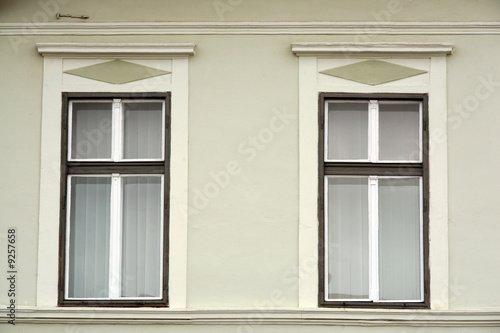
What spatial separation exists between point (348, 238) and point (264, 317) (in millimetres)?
1101

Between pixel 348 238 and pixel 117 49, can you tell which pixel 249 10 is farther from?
pixel 348 238

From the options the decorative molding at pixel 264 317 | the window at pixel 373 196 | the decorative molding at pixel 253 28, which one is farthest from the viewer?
the decorative molding at pixel 253 28

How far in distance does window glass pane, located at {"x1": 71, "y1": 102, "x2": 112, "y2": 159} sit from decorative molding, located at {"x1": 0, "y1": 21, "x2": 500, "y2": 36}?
713 millimetres

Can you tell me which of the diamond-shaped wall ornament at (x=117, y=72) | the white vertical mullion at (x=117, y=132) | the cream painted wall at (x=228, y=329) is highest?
the diamond-shaped wall ornament at (x=117, y=72)

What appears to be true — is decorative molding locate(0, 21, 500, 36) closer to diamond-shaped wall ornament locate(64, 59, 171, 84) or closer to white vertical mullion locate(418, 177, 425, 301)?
diamond-shaped wall ornament locate(64, 59, 171, 84)

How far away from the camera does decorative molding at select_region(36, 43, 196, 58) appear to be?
968cm

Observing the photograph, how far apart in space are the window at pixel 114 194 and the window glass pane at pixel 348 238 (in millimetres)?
1581

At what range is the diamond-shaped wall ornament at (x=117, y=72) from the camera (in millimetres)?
9734

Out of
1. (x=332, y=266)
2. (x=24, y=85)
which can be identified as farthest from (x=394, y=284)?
(x=24, y=85)

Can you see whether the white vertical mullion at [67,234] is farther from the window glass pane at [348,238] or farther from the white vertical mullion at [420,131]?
the white vertical mullion at [420,131]

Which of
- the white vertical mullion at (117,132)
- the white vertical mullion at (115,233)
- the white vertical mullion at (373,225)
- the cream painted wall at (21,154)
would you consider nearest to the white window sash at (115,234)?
the white vertical mullion at (115,233)

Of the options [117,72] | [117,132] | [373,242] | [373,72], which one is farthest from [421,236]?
[117,72]

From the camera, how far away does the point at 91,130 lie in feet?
32.2

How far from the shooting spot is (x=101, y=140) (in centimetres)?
982
